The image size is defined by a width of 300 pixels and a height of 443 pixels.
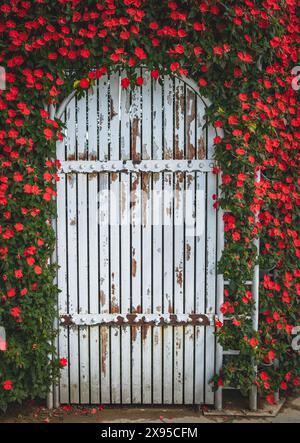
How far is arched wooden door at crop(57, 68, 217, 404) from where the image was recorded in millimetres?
4137

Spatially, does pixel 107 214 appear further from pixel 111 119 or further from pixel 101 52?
pixel 101 52

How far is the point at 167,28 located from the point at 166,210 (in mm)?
1411

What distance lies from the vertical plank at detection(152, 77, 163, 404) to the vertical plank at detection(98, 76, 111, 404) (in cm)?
39

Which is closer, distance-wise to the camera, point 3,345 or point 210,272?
point 3,345

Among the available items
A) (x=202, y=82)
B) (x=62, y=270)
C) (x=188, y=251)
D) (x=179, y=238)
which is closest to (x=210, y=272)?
(x=188, y=251)

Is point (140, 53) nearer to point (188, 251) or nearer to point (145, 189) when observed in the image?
point (145, 189)

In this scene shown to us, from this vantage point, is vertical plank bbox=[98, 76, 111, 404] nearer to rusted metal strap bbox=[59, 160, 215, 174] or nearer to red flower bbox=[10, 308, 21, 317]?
rusted metal strap bbox=[59, 160, 215, 174]

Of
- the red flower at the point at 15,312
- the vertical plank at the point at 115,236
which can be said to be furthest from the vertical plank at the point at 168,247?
the red flower at the point at 15,312

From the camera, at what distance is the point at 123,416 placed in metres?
4.14

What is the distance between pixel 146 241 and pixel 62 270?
2.42 ft

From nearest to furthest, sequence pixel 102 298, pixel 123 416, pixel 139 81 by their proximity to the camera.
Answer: pixel 139 81
pixel 123 416
pixel 102 298

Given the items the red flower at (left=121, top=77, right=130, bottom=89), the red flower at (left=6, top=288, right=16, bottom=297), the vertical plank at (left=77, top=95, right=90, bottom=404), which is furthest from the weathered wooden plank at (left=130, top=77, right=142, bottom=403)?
the red flower at (left=6, top=288, right=16, bottom=297)

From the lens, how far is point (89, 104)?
13.5 ft

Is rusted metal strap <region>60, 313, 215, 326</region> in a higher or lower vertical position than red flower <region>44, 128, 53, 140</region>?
lower
